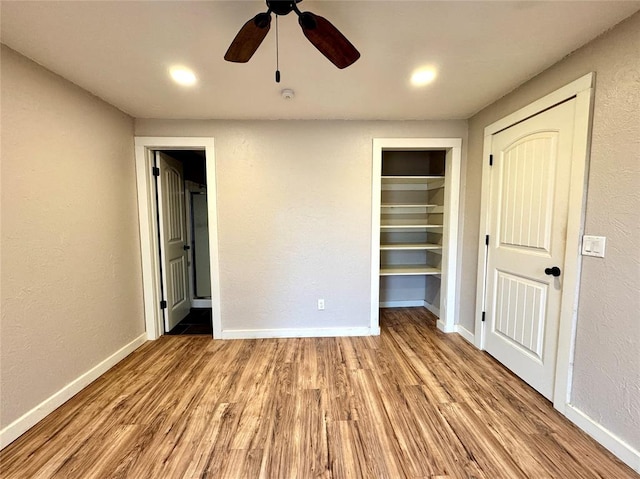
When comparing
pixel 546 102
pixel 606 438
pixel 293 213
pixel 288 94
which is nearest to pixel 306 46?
pixel 288 94

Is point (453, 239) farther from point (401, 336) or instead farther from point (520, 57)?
point (520, 57)

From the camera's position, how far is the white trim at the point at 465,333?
8.64 feet

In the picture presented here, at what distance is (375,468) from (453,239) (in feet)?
7.17

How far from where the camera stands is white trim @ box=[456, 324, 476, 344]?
2.63 meters

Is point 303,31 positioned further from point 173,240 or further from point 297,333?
point 173,240

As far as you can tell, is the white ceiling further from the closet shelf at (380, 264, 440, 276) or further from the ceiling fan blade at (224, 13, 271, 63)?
the closet shelf at (380, 264, 440, 276)

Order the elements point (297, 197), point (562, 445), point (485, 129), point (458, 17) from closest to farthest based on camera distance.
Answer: point (458, 17), point (562, 445), point (485, 129), point (297, 197)

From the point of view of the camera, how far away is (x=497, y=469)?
4.37 feet

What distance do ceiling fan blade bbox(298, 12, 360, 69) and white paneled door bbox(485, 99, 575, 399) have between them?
1466 mm

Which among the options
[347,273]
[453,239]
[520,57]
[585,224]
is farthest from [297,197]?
[585,224]

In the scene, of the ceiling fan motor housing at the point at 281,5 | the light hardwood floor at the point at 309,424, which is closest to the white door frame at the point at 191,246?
the light hardwood floor at the point at 309,424

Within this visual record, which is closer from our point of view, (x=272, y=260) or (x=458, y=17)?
(x=458, y=17)

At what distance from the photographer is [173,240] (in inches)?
123

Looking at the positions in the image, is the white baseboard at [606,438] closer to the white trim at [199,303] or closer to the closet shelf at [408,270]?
the closet shelf at [408,270]
